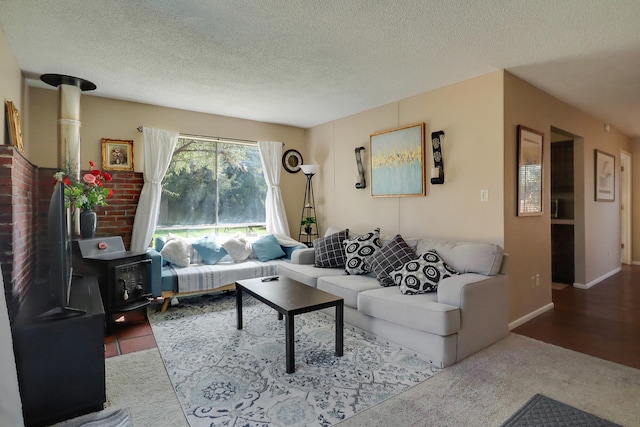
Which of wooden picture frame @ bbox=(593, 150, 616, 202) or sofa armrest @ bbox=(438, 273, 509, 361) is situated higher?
wooden picture frame @ bbox=(593, 150, 616, 202)

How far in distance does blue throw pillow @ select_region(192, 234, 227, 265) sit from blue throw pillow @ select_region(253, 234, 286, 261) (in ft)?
1.58

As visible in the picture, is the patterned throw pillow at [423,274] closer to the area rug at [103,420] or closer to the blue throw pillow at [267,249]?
the blue throw pillow at [267,249]

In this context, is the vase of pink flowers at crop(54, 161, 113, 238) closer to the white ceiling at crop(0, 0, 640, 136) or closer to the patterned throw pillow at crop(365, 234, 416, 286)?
the white ceiling at crop(0, 0, 640, 136)

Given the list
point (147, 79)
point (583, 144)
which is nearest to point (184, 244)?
point (147, 79)

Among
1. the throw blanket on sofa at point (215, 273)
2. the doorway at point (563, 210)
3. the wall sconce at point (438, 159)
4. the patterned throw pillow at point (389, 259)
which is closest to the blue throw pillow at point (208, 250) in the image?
the throw blanket on sofa at point (215, 273)

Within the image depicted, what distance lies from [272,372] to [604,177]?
5.56m

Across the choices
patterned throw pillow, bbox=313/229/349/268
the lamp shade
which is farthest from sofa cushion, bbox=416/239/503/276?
the lamp shade

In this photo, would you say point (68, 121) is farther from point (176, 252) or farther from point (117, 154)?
point (176, 252)

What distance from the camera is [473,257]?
2939 mm

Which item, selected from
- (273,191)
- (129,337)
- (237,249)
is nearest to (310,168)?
(273,191)

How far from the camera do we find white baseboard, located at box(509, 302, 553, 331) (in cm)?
324

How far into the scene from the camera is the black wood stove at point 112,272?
10.1 feet

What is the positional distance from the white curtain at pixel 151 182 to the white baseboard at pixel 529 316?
406 centimetres

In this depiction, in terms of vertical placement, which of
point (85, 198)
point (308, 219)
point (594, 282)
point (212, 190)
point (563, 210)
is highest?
point (212, 190)
